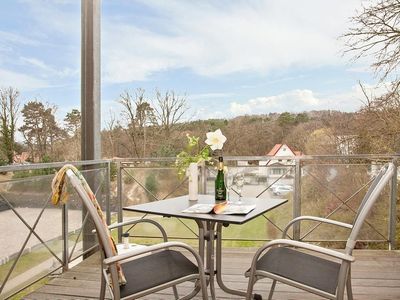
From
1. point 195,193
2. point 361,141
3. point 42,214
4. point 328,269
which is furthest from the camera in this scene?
point 361,141

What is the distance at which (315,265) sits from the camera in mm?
1821

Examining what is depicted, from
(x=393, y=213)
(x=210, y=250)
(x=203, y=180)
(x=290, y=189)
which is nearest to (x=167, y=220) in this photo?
(x=203, y=180)

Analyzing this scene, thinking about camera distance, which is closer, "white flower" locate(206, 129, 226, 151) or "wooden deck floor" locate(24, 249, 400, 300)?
"white flower" locate(206, 129, 226, 151)

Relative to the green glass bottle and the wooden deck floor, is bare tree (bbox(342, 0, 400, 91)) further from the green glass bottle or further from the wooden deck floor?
the green glass bottle

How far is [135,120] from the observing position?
4707mm

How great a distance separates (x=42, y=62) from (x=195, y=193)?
1957mm

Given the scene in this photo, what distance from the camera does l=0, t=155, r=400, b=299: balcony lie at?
2621mm

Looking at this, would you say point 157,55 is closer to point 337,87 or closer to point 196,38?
point 196,38

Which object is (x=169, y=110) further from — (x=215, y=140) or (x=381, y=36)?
(x=381, y=36)

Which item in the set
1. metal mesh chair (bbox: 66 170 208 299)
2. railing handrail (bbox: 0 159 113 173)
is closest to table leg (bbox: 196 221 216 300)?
metal mesh chair (bbox: 66 170 208 299)

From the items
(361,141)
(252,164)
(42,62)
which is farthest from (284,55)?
(42,62)

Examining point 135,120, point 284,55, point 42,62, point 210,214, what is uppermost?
point 284,55

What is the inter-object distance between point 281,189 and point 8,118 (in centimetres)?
280

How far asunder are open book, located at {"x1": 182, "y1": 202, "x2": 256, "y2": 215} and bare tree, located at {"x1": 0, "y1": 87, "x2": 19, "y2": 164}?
1.62m
